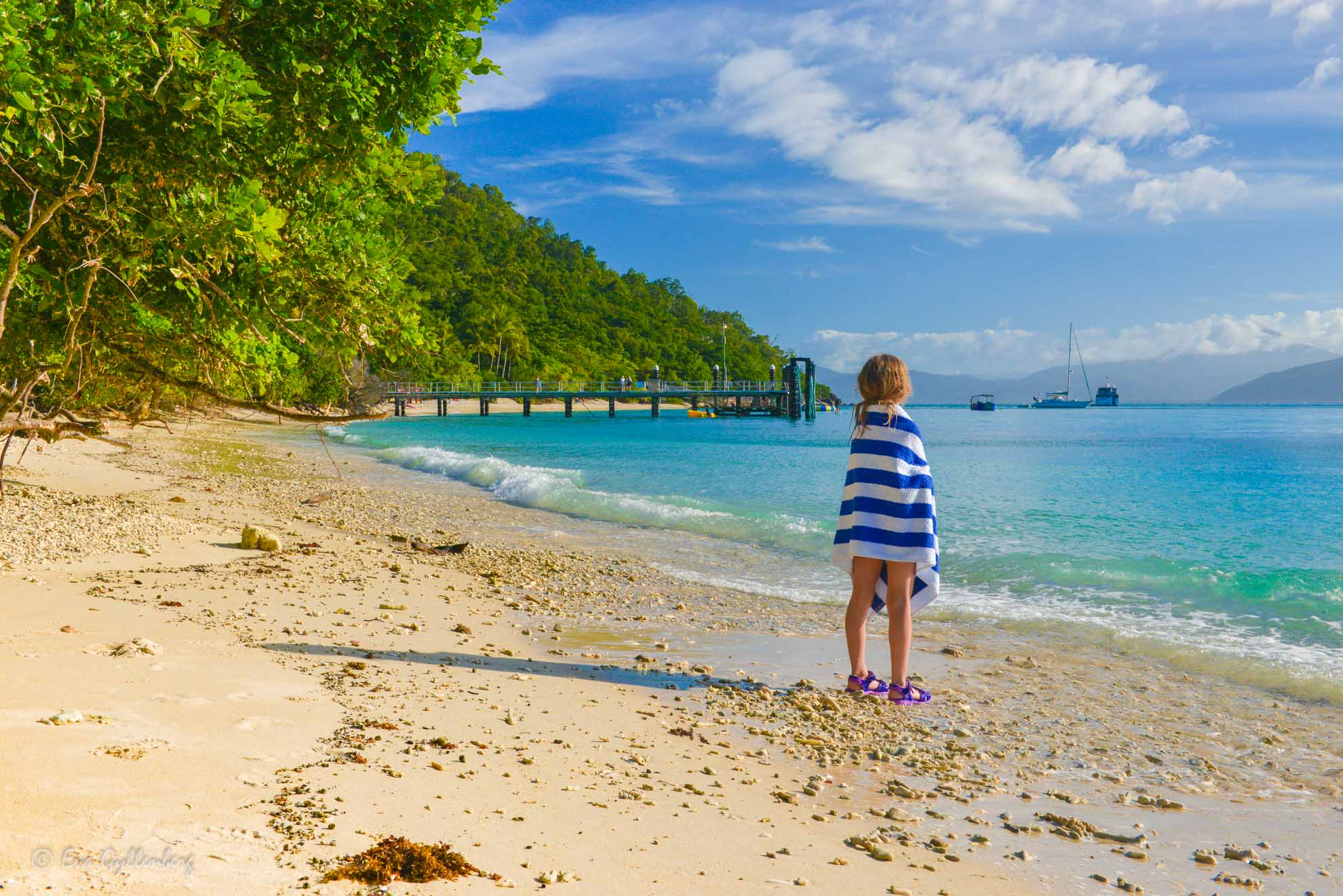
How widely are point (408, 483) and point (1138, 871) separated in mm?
20307

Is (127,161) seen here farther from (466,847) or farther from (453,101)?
(466,847)

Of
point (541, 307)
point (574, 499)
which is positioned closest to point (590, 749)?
point (574, 499)

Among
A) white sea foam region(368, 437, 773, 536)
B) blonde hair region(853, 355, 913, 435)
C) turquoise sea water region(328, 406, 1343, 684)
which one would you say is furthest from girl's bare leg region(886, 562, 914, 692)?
white sea foam region(368, 437, 773, 536)

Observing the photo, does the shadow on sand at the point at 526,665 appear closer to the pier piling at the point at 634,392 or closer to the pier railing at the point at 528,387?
the pier piling at the point at 634,392

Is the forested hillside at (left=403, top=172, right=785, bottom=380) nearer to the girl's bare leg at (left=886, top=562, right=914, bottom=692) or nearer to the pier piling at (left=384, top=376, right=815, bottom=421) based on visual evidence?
the pier piling at (left=384, top=376, right=815, bottom=421)

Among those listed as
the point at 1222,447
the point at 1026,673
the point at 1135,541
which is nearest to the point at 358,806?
the point at 1026,673

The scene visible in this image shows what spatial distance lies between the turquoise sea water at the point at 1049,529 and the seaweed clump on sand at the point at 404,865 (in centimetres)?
671

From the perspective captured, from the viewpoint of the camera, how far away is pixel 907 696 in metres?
5.54

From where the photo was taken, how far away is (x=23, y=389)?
745cm

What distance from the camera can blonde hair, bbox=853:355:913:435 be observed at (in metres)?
5.27

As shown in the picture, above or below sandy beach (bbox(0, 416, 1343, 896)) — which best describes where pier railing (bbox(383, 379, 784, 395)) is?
above

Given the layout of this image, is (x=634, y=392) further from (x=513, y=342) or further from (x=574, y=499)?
(x=574, y=499)

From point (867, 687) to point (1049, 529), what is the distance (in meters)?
12.1

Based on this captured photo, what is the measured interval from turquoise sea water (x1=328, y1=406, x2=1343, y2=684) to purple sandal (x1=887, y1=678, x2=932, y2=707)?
3.20 metres
